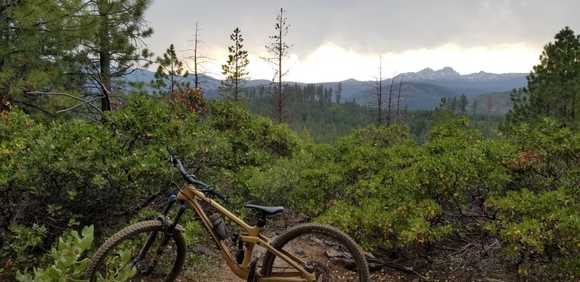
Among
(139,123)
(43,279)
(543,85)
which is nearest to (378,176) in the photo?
(139,123)

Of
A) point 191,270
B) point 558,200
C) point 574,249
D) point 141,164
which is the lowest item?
point 191,270

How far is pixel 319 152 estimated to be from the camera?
26.4 ft

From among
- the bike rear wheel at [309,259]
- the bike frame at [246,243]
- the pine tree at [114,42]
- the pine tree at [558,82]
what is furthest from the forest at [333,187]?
the pine tree at [558,82]

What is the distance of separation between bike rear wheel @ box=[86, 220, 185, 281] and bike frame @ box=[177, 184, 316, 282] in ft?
1.12

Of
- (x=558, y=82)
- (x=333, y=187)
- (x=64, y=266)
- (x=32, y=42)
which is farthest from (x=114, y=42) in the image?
(x=558, y=82)

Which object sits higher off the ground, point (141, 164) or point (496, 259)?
point (141, 164)

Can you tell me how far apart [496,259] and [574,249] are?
4.11 feet

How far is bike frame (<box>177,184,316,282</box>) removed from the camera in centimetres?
349

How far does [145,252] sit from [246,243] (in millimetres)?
880

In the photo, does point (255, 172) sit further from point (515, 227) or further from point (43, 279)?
point (43, 279)

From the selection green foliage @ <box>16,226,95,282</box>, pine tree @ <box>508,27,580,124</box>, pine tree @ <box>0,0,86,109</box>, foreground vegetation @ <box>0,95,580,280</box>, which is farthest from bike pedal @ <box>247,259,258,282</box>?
pine tree @ <box>508,27,580,124</box>

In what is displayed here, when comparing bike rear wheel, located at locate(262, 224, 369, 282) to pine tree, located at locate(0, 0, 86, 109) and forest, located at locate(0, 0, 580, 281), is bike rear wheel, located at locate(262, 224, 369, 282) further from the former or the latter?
pine tree, located at locate(0, 0, 86, 109)

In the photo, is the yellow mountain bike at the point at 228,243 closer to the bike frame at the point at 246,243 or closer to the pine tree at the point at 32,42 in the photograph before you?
the bike frame at the point at 246,243

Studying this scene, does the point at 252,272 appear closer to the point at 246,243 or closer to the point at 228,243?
the point at 246,243
